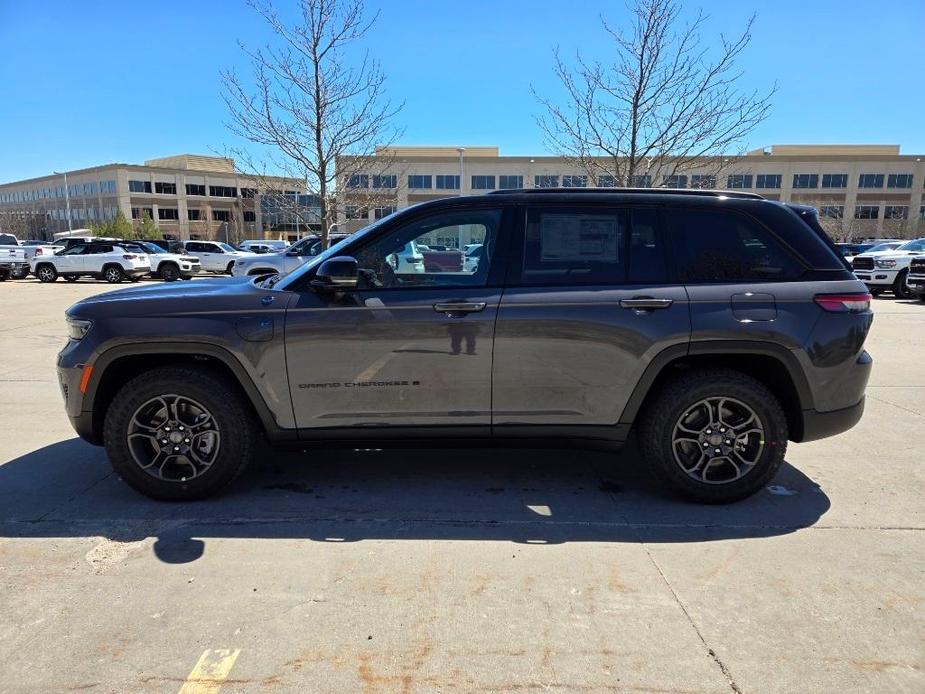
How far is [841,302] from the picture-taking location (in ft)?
11.4

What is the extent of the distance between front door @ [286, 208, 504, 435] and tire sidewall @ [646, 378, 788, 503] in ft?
3.46

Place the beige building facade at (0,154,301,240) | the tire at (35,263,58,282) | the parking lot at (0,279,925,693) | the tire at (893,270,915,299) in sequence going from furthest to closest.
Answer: the beige building facade at (0,154,301,240) → the tire at (35,263,58,282) → the tire at (893,270,915,299) → the parking lot at (0,279,925,693)

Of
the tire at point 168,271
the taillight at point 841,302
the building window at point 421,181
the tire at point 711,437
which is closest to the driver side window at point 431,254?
the tire at point 711,437

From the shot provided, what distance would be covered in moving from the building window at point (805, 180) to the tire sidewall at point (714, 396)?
253ft

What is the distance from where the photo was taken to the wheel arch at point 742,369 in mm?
3463

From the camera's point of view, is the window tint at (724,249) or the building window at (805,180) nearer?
the window tint at (724,249)

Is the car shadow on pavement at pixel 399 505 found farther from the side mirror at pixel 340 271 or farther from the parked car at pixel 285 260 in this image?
the parked car at pixel 285 260

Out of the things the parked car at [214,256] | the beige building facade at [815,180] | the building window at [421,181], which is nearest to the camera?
the parked car at [214,256]

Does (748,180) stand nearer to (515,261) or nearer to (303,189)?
(303,189)

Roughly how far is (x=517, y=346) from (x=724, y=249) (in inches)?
54.7

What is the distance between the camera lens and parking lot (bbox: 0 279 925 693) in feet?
7.54

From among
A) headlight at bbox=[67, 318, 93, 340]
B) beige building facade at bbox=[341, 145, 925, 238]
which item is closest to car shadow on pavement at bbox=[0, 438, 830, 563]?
headlight at bbox=[67, 318, 93, 340]

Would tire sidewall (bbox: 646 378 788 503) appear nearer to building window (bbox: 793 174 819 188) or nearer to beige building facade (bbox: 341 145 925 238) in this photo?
beige building facade (bbox: 341 145 925 238)

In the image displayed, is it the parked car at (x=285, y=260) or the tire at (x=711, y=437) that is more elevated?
the parked car at (x=285, y=260)
